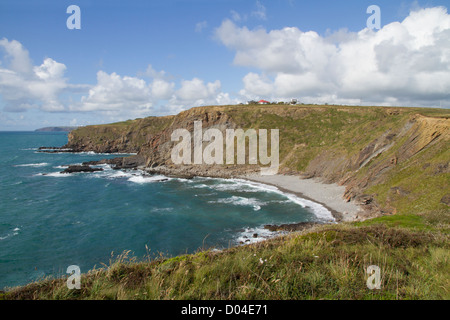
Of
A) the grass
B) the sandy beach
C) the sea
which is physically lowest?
the sea

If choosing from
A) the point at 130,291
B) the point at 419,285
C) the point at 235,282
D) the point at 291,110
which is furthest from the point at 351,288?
the point at 291,110

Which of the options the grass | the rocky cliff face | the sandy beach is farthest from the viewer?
the sandy beach

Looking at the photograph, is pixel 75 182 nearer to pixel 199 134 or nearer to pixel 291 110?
pixel 199 134

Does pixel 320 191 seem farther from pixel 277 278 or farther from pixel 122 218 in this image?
pixel 277 278

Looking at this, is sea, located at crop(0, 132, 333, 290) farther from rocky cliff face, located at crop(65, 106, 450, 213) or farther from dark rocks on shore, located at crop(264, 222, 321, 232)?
rocky cliff face, located at crop(65, 106, 450, 213)

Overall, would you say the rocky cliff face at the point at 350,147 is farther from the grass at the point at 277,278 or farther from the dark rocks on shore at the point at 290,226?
the grass at the point at 277,278

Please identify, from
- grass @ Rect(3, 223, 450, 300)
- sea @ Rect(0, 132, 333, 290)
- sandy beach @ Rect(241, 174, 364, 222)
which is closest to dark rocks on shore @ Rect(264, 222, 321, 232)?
sea @ Rect(0, 132, 333, 290)
